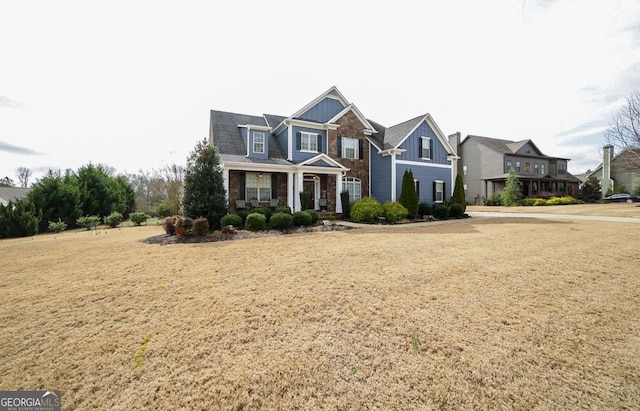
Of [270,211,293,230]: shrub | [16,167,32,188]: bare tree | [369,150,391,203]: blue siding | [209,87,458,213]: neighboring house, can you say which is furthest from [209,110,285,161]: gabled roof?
[16,167,32,188]: bare tree

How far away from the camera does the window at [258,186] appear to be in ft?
53.1

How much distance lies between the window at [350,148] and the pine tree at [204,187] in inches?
382

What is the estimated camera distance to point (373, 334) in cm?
328

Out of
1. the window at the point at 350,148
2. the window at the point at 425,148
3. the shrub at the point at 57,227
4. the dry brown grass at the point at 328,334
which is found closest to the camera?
the dry brown grass at the point at 328,334

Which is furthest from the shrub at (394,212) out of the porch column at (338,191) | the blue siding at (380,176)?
the blue siding at (380,176)

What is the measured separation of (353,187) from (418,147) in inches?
245

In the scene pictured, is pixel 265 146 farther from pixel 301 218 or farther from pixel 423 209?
pixel 423 209

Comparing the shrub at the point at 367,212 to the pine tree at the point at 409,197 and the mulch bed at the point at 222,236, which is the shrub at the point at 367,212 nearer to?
the pine tree at the point at 409,197

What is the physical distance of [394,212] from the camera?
15531 millimetres

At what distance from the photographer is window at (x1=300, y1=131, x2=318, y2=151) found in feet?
58.6

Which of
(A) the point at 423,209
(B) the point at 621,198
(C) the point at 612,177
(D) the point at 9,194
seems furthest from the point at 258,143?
(C) the point at 612,177

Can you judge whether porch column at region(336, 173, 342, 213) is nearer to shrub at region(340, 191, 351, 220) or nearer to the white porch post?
shrub at region(340, 191, 351, 220)

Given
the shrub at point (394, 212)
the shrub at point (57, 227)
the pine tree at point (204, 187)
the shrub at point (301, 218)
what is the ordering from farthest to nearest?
the shrub at point (394, 212), the shrub at point (57, 227), the shrub at point (301, 218), the pine tree at point (204, 187)

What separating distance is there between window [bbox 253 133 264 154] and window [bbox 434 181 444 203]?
14.3 metres
